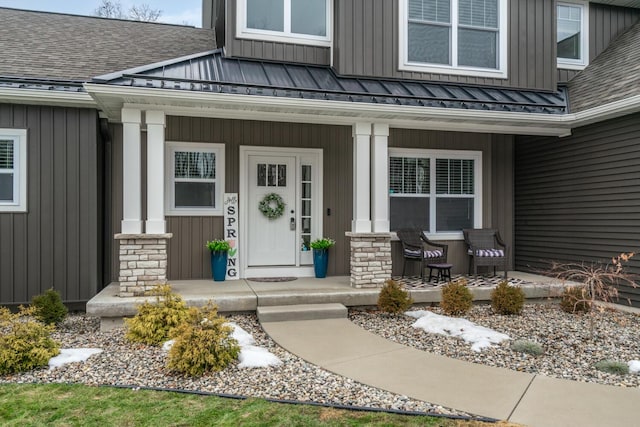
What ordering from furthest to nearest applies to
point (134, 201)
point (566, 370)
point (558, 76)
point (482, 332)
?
point (558, 76)
point (134, 201)
point (482, 332)
point (566, 370)

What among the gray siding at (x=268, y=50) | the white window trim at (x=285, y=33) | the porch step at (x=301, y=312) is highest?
the white window trim at (x=285, y=33)

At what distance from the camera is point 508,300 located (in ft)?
18.5

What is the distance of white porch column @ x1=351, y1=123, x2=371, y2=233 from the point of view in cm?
620

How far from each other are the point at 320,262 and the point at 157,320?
2996 mm

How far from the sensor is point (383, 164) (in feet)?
20.8

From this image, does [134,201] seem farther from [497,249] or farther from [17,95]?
[497,249]

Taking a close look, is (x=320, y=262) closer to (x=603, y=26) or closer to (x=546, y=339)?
(x=546, y=339)

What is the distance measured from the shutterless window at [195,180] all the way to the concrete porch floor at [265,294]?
1105mm

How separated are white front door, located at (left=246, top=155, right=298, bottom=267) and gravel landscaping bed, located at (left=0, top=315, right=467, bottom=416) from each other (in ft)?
9.59

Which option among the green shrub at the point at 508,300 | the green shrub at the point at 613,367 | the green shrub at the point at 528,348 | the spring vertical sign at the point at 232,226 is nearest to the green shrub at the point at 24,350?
the spring vertical sign at the point at 232,226

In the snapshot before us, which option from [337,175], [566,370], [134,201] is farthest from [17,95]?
[566,370]

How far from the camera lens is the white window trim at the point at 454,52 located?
722 centimetres

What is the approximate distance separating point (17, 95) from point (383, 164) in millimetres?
4747

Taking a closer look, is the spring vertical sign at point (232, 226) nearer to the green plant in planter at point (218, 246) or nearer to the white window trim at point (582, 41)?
the green plant in planter at point (218, 246)
